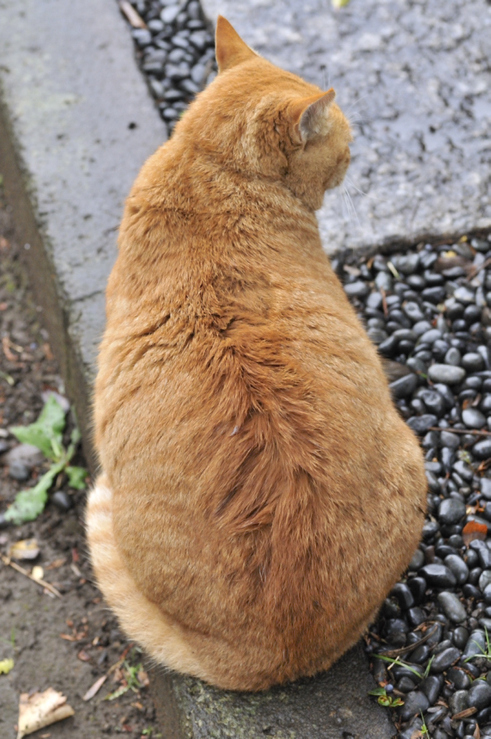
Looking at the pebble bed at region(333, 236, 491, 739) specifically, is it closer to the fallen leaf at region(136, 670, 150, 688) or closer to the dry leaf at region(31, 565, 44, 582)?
the fallen leaf at region(136, 670, 150, 688)

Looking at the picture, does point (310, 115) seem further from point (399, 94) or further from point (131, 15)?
point (131, 15)

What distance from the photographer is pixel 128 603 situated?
2.27m

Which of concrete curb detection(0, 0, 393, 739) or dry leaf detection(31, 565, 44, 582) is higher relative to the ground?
concrete curb detection(0, 0, 393, 739)

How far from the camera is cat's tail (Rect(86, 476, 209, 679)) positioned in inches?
83.1

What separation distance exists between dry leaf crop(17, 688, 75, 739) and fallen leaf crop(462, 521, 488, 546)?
1.72 metres

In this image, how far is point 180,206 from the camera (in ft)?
7.73

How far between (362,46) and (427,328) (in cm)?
210

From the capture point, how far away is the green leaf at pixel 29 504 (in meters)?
3.24

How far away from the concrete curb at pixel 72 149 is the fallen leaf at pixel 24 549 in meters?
0.50

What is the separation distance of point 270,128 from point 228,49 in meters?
0.60

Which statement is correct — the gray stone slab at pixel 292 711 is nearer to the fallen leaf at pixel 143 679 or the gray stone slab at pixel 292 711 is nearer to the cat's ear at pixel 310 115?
the fallen leaf at pixel 143 679

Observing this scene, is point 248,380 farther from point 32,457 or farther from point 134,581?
point 32,457

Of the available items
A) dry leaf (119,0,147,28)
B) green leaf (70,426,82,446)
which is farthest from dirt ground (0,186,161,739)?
dry leaf (119,0,147,28)

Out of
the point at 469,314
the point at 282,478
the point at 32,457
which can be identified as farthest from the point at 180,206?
the point at 32,457
